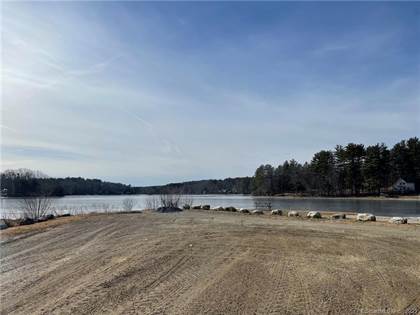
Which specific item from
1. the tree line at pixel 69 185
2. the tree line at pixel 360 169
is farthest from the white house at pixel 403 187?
the tree line at pixel 69 185

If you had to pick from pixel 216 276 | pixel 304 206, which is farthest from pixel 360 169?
pixel 216 276

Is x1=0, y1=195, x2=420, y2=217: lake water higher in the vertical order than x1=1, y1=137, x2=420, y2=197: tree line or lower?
lower

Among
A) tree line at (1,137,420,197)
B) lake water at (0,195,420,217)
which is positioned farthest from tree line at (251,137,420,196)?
lake water at (0,195,420,217)

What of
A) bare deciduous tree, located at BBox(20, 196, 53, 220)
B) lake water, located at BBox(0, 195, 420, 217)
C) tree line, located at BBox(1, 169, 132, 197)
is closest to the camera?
bare deciduous tree, located at BBox(20, 196, 53, 220)

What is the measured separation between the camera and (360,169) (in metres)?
73.1

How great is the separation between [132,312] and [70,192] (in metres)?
106

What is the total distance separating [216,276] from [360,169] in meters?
73.5

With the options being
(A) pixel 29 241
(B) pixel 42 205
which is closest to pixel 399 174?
(B) pixel 42 205

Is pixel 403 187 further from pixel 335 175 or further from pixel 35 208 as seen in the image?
pixel 35 208

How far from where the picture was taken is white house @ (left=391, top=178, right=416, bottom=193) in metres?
72.5

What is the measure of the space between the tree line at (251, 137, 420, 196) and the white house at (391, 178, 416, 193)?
5.34 feet

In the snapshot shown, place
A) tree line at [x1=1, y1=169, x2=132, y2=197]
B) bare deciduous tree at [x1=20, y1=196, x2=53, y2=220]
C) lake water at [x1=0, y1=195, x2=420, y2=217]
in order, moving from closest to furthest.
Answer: bare deciduous tree at [x1=20, y1=196, x2=53, y2=220], lake water at [x1=0, y1=195, x2=420, y2=217], tree line at [x1=1, y1=169, x2=132, y2=197]

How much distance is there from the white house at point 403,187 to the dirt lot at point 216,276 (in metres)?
70.5

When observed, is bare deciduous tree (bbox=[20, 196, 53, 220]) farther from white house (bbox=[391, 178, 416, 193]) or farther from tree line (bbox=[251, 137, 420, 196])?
white house (bbox=[391, 178, 416, 193])
